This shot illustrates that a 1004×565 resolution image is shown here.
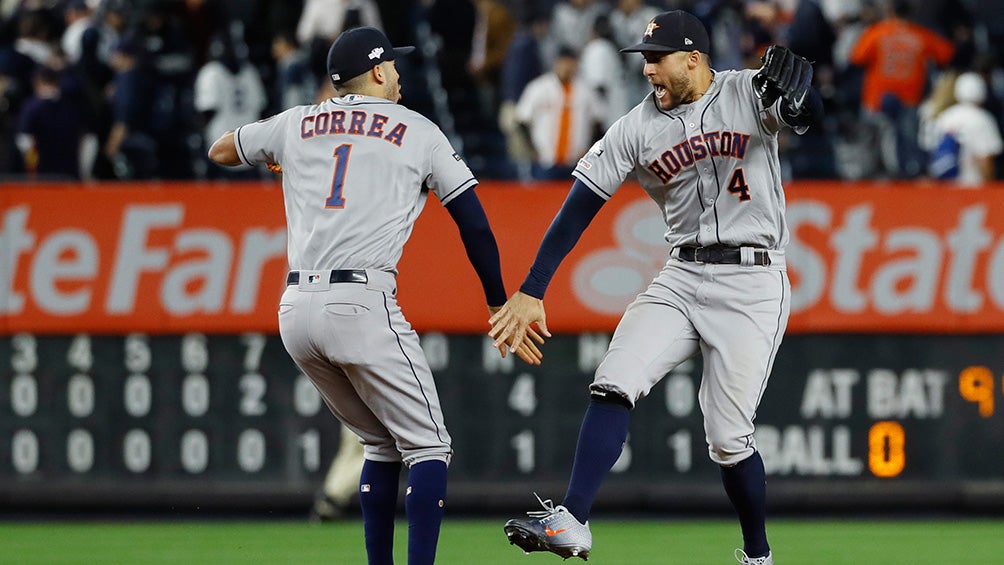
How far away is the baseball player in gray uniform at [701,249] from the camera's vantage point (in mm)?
7051

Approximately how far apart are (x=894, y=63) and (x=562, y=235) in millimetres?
7814

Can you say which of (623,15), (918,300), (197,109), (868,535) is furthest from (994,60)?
(197,109)

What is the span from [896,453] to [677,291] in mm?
4103

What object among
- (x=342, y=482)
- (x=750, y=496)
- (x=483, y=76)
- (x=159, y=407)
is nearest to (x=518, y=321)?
(x=750, y=496)

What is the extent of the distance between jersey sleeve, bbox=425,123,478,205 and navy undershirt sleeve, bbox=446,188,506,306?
3 cm

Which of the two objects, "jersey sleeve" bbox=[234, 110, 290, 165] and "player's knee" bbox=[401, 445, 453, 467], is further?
"jersey sleeve" bbox=[234, 110, 290, 165]

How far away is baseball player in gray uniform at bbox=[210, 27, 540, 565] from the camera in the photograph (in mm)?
6738

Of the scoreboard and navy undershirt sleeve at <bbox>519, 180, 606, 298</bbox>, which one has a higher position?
navy undershirt sleeve at <bbox>519, 180, 606, 298</bbox>

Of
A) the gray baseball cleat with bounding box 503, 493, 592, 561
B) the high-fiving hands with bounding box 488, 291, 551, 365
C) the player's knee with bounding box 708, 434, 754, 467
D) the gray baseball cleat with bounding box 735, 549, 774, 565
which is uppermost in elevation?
the high-fiving hands with bounding box 488, 291, 551, 365

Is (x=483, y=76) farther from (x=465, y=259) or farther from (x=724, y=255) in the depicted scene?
(x=724, y=255)

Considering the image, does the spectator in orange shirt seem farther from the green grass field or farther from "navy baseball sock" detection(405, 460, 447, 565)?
"navy baseball sock" detection(405, 460, 447, 565)

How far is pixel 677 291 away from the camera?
7.28 metres

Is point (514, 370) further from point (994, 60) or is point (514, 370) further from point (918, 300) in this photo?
point (994, 60)

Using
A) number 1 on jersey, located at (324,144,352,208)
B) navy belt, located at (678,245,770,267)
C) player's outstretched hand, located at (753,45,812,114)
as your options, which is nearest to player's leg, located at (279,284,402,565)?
number 1 on jersey, located at (324,144,352,208)
